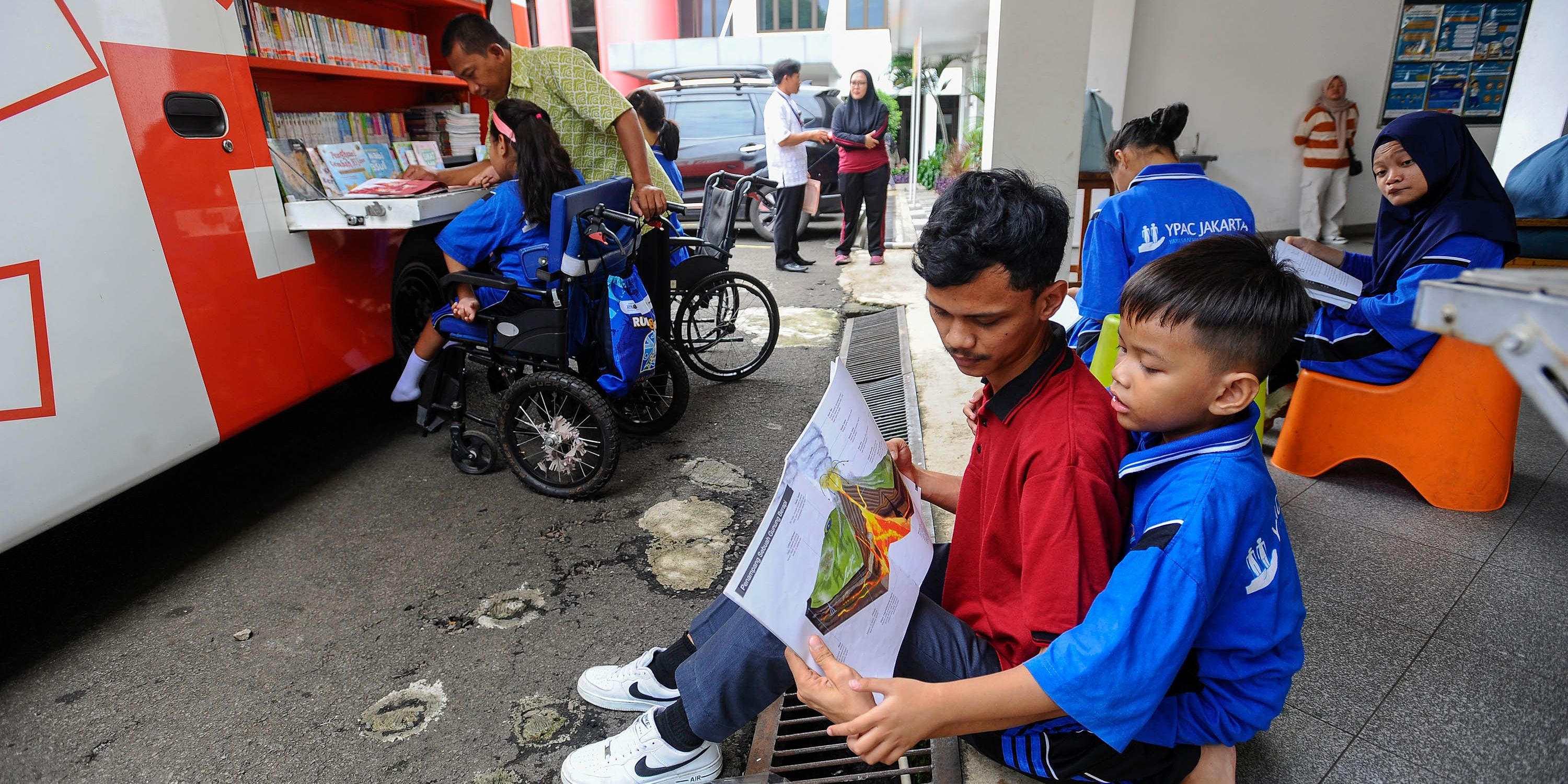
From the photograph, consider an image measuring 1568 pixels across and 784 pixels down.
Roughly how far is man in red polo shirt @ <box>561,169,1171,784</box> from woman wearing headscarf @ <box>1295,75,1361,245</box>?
6846 mm

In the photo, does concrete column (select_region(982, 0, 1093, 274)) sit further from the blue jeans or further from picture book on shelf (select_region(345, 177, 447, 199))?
the blue jeans

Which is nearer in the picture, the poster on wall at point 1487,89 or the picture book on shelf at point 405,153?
the picture book on shelf at point 405,153

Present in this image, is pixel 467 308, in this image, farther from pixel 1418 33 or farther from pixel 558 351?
pixel 1418 33

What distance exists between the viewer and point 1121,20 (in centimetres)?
633

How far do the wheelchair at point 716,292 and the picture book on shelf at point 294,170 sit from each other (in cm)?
154

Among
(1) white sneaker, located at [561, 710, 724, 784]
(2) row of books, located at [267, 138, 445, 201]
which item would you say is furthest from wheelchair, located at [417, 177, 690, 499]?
(1) white sneaker, located at [561, 710, 724, 784]

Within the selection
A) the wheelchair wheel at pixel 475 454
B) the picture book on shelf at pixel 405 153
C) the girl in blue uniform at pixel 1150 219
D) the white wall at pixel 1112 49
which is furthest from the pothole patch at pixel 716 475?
the white wall at pixel 1112 49

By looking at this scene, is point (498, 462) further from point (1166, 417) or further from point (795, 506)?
point (1166, 417)

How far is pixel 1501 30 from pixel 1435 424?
607 centimetres

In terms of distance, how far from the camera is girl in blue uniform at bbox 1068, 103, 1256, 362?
8.29ft

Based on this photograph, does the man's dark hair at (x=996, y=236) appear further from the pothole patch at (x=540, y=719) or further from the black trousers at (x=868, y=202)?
the black trousers at (x=868, y=202)

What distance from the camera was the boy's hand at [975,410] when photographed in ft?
4.68

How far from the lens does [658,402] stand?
3.73m

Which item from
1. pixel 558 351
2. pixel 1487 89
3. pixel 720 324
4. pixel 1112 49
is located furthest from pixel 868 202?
pixel 1487 89
